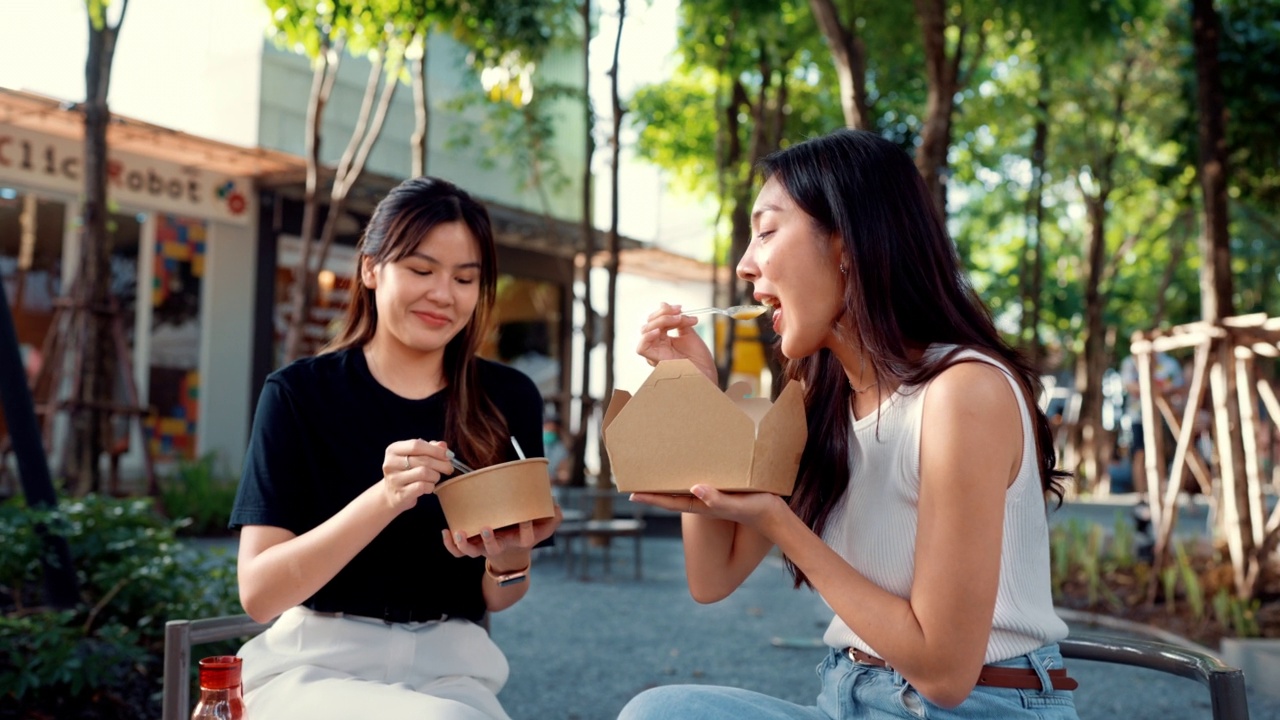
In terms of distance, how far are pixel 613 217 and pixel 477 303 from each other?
8.87 m

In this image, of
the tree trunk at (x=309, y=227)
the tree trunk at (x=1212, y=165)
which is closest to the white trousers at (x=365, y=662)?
the tree trunk at (x=1212, y=165)

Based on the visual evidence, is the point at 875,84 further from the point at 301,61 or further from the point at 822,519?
the point at 822,519

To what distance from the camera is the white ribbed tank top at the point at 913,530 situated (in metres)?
1.72

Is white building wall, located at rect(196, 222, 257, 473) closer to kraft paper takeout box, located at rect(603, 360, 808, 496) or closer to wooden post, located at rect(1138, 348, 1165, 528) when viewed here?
wooden post, located at rect(1138, 348, 1165, 528)

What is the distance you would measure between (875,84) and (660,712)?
12178 millimetres

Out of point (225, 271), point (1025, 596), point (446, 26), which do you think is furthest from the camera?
point (225, 271)

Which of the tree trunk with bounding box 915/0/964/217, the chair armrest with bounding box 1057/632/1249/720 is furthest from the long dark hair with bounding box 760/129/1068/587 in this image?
the tree trunk with bounding box 915/0/964/217

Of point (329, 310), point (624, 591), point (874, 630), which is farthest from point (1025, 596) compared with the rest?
point (329, 310)

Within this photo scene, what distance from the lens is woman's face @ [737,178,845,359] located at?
1.81 metres

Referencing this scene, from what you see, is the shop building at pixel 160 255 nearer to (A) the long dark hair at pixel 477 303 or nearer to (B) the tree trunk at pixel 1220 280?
(B) the tree trunk at pixel 1220 280

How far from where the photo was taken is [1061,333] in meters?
24.0

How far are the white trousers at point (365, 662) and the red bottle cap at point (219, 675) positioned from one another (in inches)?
22.2

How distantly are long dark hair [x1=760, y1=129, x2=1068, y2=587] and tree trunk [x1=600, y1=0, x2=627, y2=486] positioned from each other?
8.68 meters

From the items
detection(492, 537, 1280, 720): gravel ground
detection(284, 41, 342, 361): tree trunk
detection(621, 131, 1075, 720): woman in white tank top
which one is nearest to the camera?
detection(621, 131, 1075, 720): woman in white tank top
